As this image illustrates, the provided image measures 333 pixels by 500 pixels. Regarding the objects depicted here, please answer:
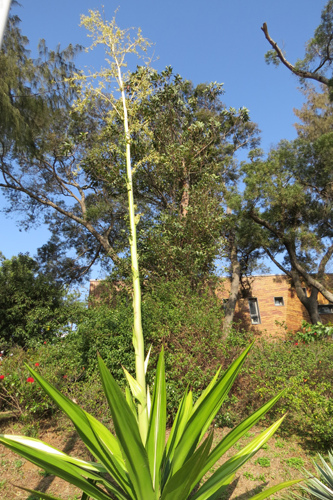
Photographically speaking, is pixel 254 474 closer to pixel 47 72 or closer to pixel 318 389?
pixel 318 389

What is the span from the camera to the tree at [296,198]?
11.5 m

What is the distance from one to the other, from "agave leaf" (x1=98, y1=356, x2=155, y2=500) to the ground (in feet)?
8.98

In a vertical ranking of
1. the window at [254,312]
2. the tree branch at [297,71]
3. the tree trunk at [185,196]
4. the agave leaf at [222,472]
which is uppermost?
the tree branch at [297,71]

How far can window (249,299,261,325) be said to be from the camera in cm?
1749

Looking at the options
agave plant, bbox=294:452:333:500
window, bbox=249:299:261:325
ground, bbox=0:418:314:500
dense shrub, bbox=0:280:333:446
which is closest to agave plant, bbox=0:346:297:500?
agave plant, bbox=294:452:333:500

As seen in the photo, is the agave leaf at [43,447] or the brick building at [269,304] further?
the brick building at [269,304]

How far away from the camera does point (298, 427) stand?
201 inches

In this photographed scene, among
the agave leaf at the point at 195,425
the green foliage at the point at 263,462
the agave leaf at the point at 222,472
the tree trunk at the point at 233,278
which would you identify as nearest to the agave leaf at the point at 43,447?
the agave leaf at the point at 195,425

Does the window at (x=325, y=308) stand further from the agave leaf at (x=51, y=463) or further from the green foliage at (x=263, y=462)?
the agave leaf at (x=51, y=463)

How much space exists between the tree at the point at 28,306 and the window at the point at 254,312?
10.7m

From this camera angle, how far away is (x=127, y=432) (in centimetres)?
140

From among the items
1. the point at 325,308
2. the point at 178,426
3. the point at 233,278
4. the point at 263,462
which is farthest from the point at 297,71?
the point at 325,308

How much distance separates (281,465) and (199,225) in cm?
641

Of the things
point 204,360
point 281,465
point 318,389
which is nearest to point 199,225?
point 204,360
